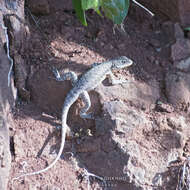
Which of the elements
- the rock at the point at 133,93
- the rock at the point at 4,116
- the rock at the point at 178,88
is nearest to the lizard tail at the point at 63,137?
the rock at the point at 4,116

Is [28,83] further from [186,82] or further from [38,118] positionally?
[186,82]

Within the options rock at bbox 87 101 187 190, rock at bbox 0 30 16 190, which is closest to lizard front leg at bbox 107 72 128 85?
Result: rock at bbox 87 101 187 190

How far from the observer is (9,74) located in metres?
4.11

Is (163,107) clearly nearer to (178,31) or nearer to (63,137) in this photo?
(63,137)

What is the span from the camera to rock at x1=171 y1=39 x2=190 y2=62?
5.27m

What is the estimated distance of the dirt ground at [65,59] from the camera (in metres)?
3.86

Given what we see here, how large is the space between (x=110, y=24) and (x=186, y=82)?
5.53ft

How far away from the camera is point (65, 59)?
468 cm

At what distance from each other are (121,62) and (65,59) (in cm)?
87

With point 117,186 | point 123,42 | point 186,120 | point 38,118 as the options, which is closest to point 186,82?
point 186,120

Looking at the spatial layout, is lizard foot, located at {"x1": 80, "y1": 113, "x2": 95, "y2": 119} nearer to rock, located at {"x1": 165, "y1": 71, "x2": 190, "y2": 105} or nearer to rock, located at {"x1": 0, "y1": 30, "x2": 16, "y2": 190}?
rock, located at {"x1": 0, "y1": 30, "x2": 16, "y2": 190}

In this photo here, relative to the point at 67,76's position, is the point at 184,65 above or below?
below

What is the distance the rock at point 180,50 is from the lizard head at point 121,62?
91 centimetres

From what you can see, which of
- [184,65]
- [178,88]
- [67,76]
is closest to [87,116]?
[67,76]
